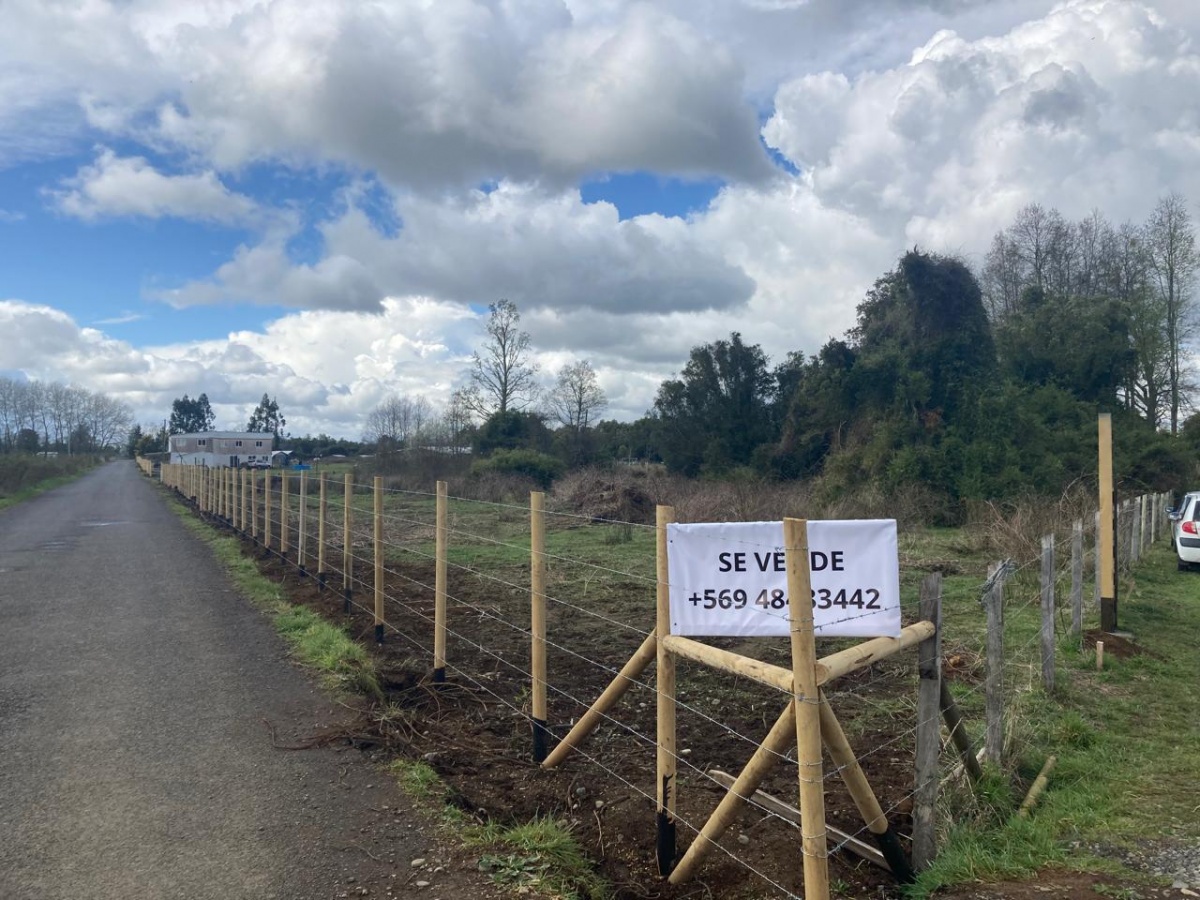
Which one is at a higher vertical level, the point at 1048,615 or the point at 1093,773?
the point at 1048,615

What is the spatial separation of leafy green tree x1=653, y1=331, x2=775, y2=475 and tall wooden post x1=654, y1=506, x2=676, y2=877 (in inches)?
1275

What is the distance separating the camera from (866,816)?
13.7 feet

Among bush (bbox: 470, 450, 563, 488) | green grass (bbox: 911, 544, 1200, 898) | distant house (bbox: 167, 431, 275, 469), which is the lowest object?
green grass (bbox: 911, 544, 1200, 898)

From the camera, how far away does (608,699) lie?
5102 millimetres

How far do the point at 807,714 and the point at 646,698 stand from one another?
383cm

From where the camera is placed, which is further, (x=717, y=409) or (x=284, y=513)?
(x=717, y=409)

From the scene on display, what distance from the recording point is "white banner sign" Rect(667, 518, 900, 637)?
12.4ft

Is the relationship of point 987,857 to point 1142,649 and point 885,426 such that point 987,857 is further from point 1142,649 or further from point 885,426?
point 885,426

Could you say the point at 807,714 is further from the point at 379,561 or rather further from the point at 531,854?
the point at 379,561

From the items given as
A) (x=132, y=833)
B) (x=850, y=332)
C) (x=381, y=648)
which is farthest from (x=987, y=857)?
(x=850, y=332)

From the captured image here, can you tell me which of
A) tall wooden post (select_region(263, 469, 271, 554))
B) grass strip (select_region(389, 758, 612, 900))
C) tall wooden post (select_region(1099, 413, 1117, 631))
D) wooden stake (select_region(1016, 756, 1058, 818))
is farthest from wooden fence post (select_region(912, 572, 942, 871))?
tall wooden post (select_region(263, 469, 271, 554))

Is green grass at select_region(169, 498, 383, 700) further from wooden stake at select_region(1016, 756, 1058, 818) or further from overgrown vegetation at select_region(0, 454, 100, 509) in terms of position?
overgrown vegetation at select_region(0, 454, 100, 509)

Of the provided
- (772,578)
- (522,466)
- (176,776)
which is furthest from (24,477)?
(772,578)

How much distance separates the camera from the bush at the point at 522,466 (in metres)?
38.0
